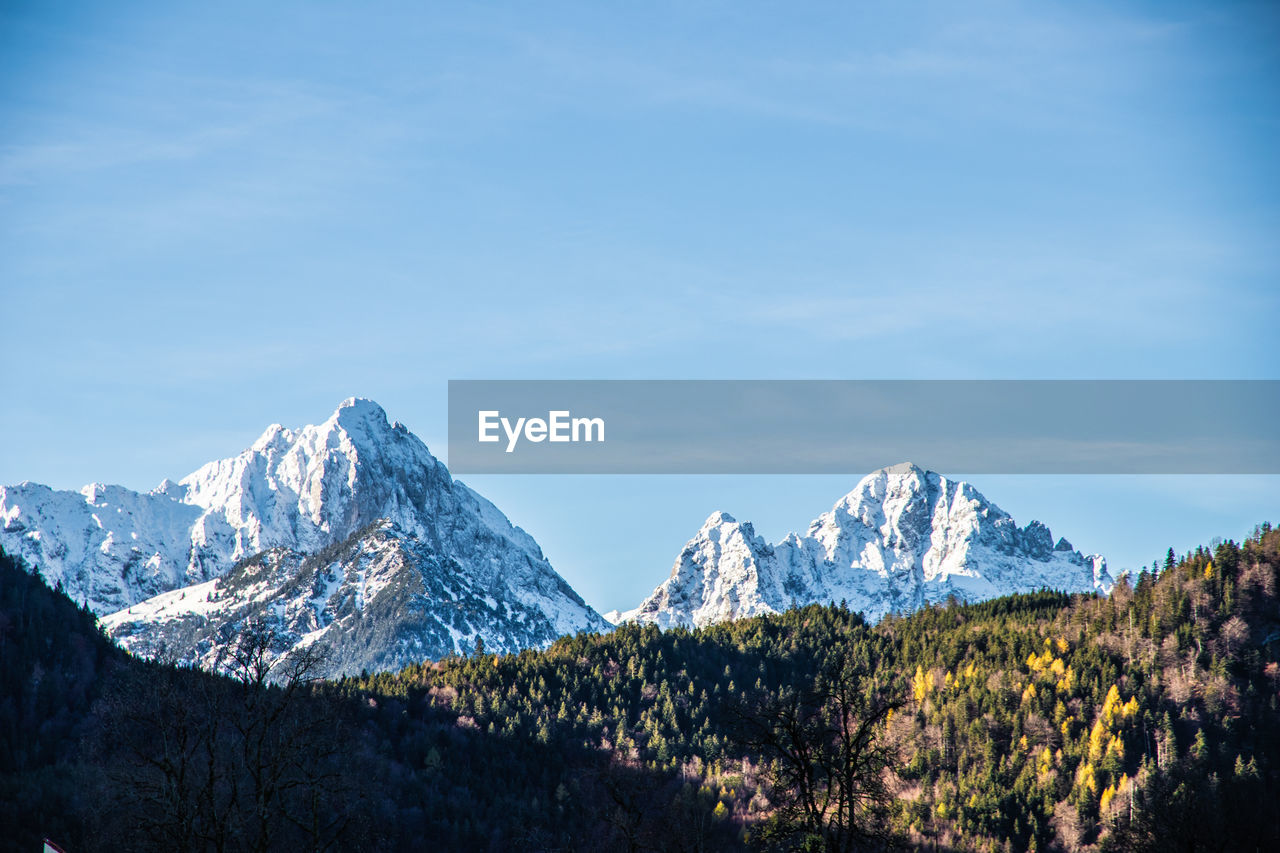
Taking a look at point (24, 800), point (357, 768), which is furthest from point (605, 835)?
point (24, 800)

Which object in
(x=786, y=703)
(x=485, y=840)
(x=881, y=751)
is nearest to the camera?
(x=881, y=751)

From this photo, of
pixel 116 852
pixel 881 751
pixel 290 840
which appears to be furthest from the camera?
pixel 290 840

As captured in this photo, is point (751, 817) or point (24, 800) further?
point (751, 817)

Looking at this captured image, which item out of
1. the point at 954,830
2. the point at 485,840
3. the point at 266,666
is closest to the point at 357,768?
the point at 485,840

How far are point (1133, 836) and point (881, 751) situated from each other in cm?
8519

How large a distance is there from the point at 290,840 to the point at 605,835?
203 ft

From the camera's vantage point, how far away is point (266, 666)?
7544 centimetres

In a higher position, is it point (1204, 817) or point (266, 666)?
point (266, 666)

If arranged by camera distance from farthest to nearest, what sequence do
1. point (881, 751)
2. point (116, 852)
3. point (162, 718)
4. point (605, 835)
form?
point (605, 835)
point (116, 852)
point (162, 718)
point (881, 751)

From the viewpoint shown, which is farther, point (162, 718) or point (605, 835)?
point (605, 835)

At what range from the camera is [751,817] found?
634ft

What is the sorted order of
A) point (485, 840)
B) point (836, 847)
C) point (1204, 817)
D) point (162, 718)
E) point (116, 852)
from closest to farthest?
1. point (836, 847)
2. point (162, 718)
3. point (1204, 817)
4. point (116, 852)
5. point (485, 840)

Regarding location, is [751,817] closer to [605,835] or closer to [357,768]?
[605,835]

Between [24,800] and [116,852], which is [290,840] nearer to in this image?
[116,852]
